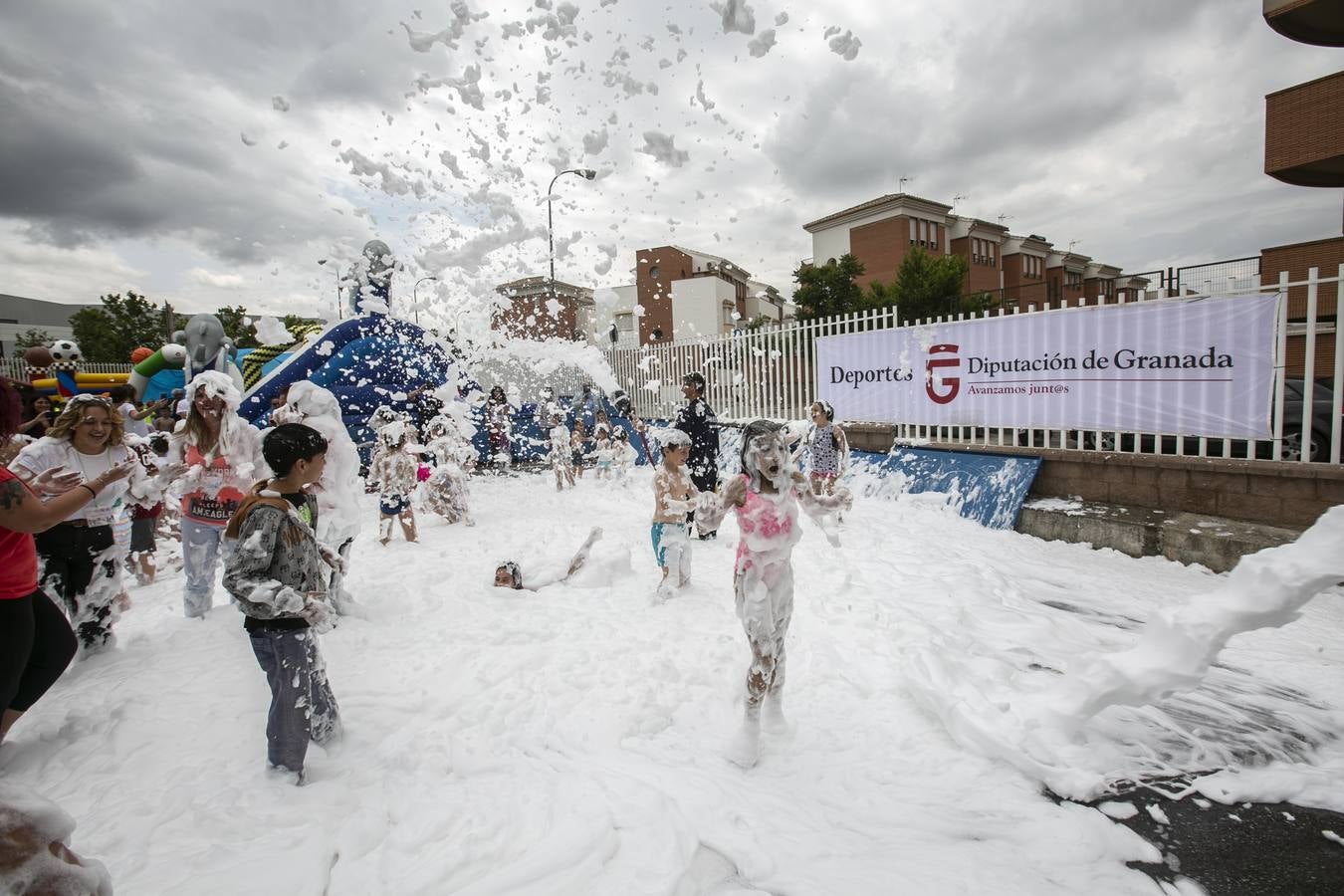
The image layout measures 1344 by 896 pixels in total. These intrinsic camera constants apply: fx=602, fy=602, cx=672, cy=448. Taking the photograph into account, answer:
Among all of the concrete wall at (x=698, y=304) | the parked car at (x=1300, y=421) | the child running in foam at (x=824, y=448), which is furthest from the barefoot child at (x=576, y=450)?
the concrete wall at (x=698, y=304)

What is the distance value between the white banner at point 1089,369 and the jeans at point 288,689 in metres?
8.21

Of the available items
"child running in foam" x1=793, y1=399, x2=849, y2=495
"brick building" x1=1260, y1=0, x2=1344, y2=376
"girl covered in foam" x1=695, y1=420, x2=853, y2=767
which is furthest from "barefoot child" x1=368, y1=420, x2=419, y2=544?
"brick building" x1=1260, y1=0, x2=1344, y2=376

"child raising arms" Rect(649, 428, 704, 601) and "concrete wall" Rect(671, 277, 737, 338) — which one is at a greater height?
"concrete wall" Rect(671, 277, 737, 338)

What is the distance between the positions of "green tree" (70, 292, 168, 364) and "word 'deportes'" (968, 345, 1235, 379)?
110 ft

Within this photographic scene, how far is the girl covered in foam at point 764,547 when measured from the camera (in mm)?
3148

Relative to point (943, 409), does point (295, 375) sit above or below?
above

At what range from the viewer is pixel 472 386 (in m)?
11.1

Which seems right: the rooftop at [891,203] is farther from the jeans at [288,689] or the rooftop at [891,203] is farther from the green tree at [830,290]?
the jeans at [288,689]

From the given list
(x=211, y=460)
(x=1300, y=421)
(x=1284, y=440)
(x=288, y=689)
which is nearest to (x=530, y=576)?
(x=211, y=460)

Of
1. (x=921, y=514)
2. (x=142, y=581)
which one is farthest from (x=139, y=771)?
(x=921, y=514)

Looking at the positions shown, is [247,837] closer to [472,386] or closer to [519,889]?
[519,889]

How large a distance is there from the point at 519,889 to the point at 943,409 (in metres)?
8.29

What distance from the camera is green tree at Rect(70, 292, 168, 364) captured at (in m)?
27.4

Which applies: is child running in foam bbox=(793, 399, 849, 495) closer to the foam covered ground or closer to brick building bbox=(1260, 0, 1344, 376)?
the foam covered ground
